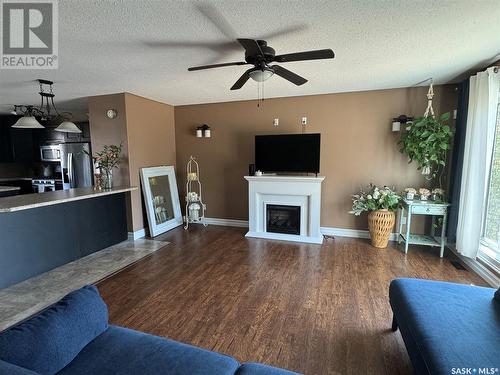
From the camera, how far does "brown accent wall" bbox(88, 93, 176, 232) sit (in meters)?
4.04

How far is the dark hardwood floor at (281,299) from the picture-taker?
181 cm

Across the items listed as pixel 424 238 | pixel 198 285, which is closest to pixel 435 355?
pixel 198 285

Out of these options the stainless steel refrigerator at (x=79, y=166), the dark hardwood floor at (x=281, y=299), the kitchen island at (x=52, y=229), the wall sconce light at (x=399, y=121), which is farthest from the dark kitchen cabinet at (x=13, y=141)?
the wall sconce light at (x=399, y=121)

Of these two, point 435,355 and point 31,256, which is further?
point 31,256

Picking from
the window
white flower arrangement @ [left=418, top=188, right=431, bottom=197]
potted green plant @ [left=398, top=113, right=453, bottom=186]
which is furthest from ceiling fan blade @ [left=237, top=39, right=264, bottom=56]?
white flower arrangement @ [left=418, top=188, right=431, bottom=197]

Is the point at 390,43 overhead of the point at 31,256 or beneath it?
overhead

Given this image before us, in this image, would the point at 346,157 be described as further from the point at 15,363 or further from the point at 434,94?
the point at 15,363

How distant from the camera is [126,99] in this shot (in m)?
3.98

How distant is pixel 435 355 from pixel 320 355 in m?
0.80

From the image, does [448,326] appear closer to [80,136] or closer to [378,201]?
[378,201]

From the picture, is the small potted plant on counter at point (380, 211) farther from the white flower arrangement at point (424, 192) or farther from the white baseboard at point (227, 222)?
the white baseboard at point (227, 222)

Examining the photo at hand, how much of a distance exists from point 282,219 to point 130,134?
9.44ft

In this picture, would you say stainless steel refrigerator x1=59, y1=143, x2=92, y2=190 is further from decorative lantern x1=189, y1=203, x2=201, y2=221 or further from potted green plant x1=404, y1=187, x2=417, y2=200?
potted green plant x1=404, y1=187, x2=417, y2=200

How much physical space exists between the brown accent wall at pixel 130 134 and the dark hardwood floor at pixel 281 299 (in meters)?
1.08
